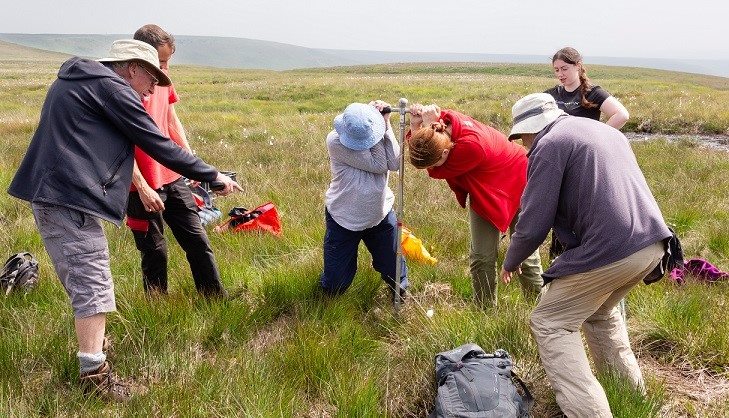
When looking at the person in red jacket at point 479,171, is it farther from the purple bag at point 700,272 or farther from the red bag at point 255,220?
the red bag at point 255,220

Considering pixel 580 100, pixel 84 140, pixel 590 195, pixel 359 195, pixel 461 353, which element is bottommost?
pixel 461 353

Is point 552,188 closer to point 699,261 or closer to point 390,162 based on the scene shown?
point 390,162

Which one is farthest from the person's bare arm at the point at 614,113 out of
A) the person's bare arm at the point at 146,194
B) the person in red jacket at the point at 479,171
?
the person's bare arm at the point at 146,194

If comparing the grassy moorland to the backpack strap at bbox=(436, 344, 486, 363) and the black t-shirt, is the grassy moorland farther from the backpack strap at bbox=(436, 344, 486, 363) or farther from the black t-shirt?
the black t-shirt

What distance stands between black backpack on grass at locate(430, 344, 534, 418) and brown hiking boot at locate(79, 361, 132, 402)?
181 cm

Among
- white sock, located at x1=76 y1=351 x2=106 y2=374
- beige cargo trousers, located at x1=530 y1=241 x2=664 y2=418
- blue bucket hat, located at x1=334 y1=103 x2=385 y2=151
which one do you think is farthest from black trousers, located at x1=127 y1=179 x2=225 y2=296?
beige cargo trousers, located at x1=530 y1=241 x2=664 y2=418

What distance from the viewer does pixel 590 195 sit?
2.57m

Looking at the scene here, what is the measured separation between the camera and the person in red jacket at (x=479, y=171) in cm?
347

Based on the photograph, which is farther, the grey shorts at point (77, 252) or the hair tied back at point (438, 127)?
the hair tied back at point (438, 127)

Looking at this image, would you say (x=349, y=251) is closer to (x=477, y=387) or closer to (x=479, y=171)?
(x=479, y=171)

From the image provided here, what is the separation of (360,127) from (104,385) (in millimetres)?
2273

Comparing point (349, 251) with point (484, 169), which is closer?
point (484, 169)

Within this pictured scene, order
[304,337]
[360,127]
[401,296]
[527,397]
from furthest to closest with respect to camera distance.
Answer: [401,296] < [360,127] < [304,337] < [527,397]

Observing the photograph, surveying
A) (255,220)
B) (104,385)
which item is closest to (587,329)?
(104,385)
